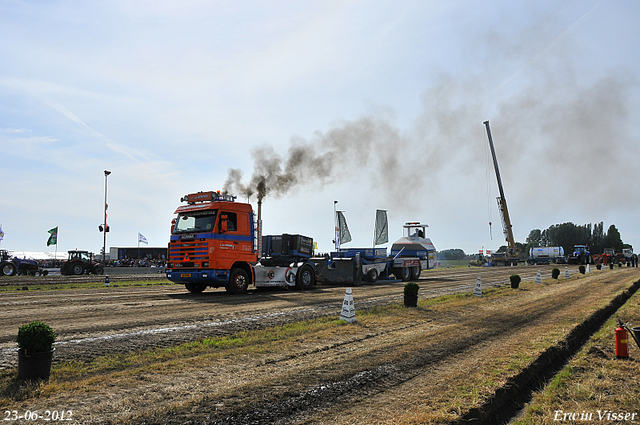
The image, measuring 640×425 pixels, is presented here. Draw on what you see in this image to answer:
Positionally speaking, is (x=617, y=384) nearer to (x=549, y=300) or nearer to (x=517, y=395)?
(x=517, y=395)

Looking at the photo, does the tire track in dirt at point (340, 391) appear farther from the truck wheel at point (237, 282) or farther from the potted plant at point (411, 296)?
the truck wheel at point (237, 282)

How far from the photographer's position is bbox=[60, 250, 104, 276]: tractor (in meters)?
35.7

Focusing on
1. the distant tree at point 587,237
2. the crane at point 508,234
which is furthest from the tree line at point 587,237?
the crane at point 508,234

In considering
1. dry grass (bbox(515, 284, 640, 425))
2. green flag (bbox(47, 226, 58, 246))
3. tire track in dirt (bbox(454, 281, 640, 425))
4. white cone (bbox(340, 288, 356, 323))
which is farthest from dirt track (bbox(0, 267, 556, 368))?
green flag (bbox(47, 226, 58, 246))

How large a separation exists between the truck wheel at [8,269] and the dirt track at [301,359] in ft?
81.2

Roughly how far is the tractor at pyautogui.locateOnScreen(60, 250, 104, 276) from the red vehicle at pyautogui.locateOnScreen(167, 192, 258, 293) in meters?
24.9

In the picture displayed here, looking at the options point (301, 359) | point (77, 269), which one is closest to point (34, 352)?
point (301, 359)

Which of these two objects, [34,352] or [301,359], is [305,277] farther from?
[34,352]

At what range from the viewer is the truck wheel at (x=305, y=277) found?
66.1ft

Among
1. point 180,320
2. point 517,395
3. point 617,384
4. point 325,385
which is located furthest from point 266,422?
point 180,320

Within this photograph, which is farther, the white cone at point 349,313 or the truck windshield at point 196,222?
the truck windshield at point 196,222

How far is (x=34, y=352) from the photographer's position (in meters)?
5.18

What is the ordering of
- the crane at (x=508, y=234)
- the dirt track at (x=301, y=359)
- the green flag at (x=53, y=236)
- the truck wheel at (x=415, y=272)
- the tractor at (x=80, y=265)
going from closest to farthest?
1. the dirt track at (x=301, y=359)
2. the truck wheel at (x=415, y=272)
3. the tractor at (x=80, y=265)
4. the green flag at (x=53, y=236)
5. the crane at (x=508, y=234)

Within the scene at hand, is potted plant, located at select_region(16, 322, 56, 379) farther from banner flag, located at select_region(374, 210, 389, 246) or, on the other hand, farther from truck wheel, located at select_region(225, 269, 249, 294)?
banner flag, located at select_region(374, 210, 389, 246)
